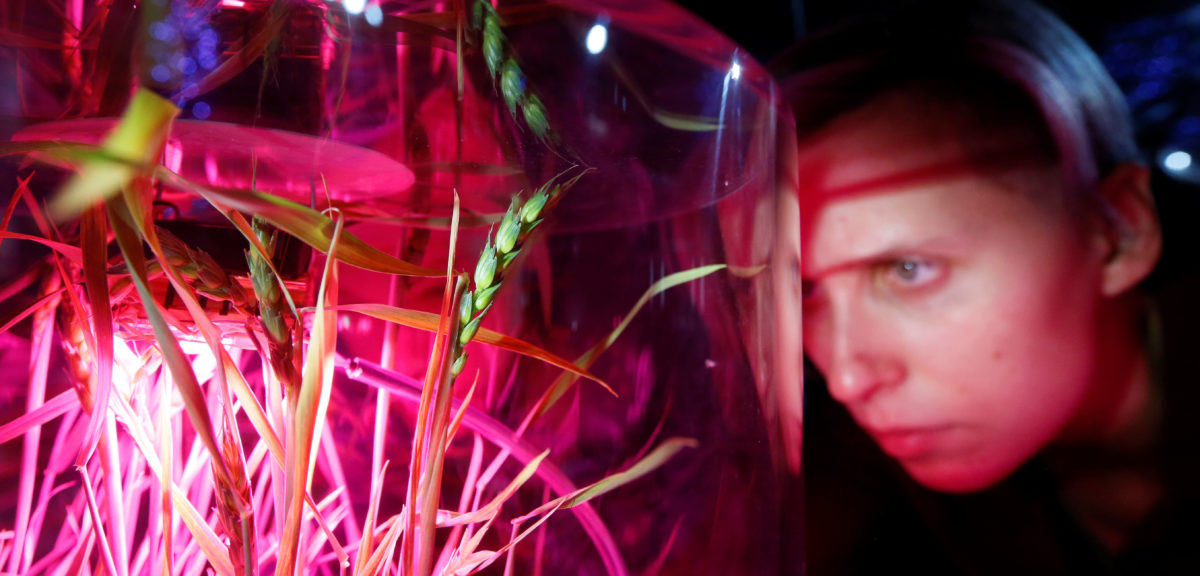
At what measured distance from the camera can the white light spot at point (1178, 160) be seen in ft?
1.21

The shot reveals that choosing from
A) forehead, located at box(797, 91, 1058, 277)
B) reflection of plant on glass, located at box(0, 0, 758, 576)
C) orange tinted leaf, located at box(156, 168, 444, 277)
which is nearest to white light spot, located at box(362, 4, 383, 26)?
reflection of plant on glass, located at box(0, 0, 758, 576)

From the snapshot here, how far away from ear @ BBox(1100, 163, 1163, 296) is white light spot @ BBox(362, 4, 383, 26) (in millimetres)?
410

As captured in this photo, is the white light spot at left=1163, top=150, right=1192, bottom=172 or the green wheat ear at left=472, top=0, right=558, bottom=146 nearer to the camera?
the green wheat ear at left=472, top=0, right=558, bottom=146

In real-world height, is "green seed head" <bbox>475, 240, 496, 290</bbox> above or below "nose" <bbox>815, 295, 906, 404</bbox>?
above

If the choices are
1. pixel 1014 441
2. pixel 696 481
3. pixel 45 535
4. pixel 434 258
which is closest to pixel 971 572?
pixel 1014 441

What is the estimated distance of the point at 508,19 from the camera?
0.28 metres

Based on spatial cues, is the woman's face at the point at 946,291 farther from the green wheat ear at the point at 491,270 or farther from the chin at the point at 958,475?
the green wheat ear at the point at 491,270

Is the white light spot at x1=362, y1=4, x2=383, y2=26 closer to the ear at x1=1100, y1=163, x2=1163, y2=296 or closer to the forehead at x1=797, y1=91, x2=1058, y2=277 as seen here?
the forehead at x1=797, y1=91, x2=1058, y2=277

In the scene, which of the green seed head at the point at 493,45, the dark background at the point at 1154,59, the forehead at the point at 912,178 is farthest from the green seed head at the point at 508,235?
the dark background at the point at 1154,59

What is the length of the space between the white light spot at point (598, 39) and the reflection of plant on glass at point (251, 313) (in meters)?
0.04

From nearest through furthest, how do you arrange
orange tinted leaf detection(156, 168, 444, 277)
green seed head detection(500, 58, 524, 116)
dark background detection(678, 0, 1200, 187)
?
orange tinted leaf detection(156, 168, 444, 277) → green seed head detection(500, 58, 524, 116) → dark background detection(678, 0, 1200, 187)

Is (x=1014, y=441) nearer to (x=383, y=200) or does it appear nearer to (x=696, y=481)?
(x=696, y=481)

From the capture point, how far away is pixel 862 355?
0.41 metres

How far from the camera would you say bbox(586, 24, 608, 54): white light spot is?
0.29m
